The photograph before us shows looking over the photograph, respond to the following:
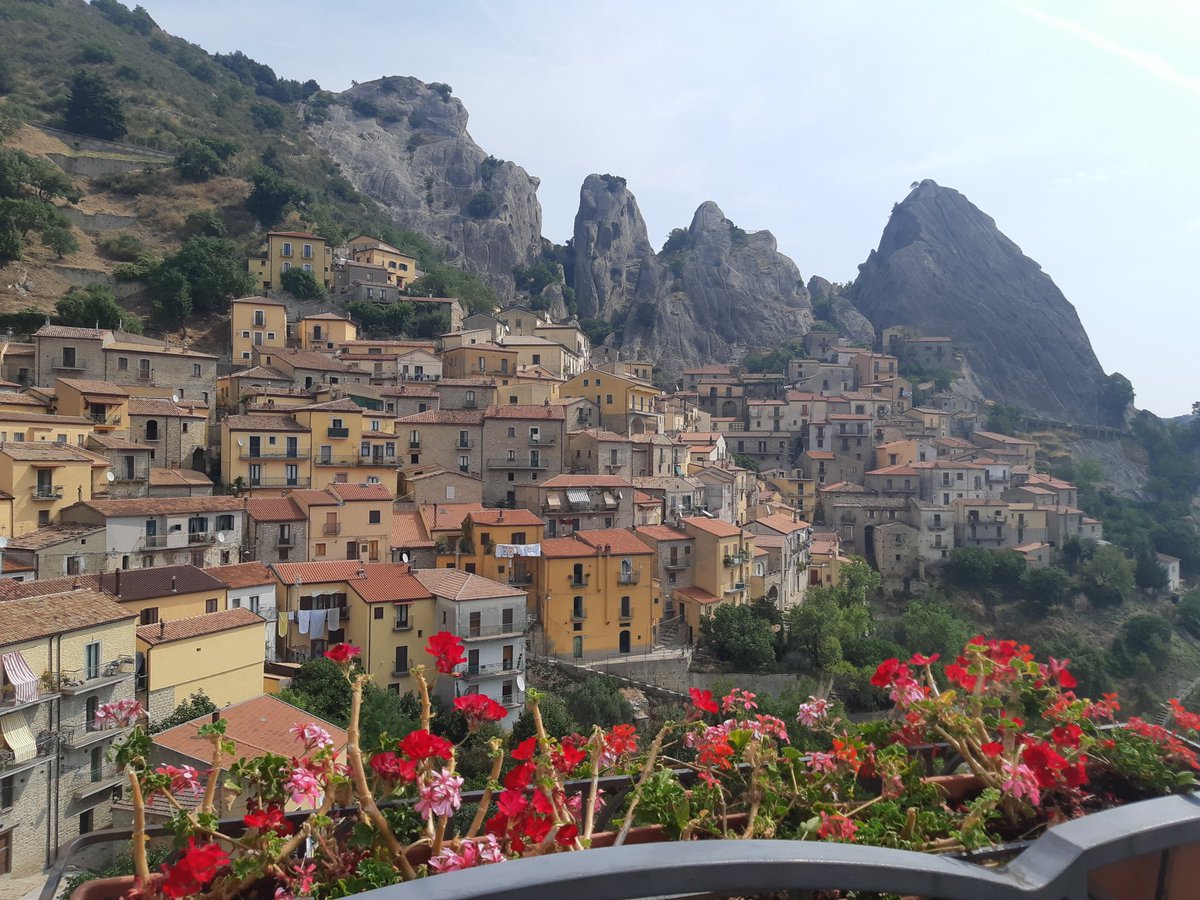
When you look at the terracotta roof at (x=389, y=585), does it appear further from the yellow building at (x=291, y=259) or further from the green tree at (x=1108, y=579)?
the green tree at (x=1108, y=579)

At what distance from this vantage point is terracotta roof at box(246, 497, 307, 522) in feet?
93.3

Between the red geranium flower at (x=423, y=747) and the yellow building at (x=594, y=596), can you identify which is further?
the yellow building at (x=594, y=596)

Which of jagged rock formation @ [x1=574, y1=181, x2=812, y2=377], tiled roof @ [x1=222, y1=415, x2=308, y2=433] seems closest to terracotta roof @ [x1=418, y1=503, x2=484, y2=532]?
tiled roof @ [x1=222, y1=415, x2=308, y2=433]

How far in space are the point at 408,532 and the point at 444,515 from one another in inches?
71.5

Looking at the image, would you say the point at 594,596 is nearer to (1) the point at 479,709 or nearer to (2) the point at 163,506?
(2) the point at 163,506

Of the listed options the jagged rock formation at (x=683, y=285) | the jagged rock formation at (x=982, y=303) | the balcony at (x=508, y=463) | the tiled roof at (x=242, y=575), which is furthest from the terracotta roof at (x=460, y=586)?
the jagged rock formation at (x=982, y=303)

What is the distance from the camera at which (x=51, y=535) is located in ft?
75.5

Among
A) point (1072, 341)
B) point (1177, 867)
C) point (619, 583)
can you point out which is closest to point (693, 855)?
point (1177, 867)

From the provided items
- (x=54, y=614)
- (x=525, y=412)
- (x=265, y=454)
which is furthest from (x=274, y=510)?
(x=525, y=412)

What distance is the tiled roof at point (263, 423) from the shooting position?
31.7 m

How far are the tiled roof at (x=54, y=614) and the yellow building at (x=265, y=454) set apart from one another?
41.9ft

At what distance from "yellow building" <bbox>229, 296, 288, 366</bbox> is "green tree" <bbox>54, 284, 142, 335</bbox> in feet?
17.5

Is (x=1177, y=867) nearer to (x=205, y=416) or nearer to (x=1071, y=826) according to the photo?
(x=1071, y=826)

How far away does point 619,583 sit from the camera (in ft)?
101
